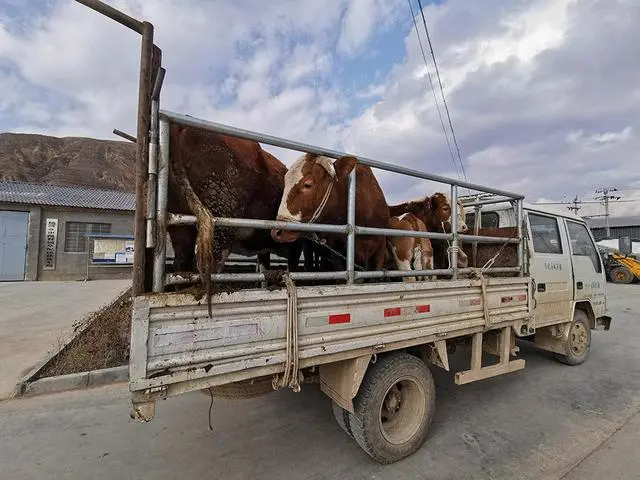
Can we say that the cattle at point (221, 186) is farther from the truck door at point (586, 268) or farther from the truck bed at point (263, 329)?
the truck door at point (586, 268)

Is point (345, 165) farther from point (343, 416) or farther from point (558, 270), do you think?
point (558, 270)

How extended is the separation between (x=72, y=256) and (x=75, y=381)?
14.9 metres

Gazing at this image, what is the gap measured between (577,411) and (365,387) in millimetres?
2722

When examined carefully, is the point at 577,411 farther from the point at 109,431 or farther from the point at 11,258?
the point at 11,258

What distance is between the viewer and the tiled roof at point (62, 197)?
1616 cm

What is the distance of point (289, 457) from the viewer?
9.36 feet

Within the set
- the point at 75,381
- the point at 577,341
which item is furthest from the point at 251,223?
the point at 577,341

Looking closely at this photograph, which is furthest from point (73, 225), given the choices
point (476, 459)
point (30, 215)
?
point (476, 459)

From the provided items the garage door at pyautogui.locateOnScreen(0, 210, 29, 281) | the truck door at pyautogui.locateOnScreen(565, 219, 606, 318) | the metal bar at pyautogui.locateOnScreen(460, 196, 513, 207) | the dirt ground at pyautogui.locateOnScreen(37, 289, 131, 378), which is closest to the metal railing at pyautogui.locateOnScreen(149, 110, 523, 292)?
the metal bar at pyautogui.locateOnScreen(460, 196, 513, 207)

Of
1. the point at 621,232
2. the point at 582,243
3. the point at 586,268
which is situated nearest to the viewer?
the point at 586,268

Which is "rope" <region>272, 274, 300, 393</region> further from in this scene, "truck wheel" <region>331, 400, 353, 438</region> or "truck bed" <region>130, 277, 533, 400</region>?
"truck wheel" <region>331, 400, 353, 438</region>

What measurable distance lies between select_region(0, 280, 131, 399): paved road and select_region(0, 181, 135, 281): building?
10.5 feet

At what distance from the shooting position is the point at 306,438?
3154 mm

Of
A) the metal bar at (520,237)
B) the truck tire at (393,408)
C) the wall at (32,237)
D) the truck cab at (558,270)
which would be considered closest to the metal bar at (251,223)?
the truck tire at (393,408)
